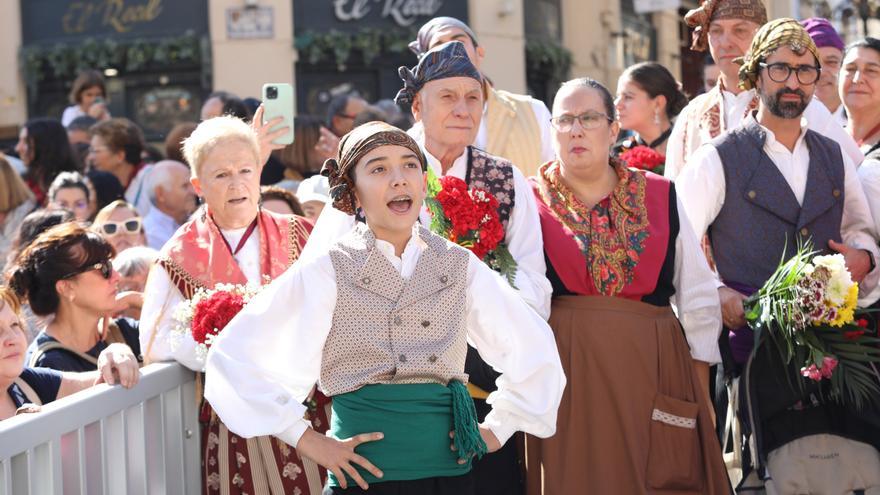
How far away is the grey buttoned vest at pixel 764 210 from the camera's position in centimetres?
511

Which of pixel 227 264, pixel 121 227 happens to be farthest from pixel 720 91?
pixel 121 227

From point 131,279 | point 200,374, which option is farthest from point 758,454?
point 131,279

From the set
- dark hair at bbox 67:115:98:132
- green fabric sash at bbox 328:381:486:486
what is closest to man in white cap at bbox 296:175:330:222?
green fabric sash at bbox 328:381:486:486

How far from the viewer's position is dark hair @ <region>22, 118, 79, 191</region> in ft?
28.0

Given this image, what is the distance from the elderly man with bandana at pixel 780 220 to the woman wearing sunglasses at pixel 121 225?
3077 mm

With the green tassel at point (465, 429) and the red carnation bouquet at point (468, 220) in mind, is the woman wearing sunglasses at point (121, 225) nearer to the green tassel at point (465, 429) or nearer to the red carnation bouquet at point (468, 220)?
the red carnation bouquet at point (468, 220)

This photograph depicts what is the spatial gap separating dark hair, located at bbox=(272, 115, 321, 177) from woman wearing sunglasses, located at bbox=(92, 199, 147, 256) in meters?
1.09

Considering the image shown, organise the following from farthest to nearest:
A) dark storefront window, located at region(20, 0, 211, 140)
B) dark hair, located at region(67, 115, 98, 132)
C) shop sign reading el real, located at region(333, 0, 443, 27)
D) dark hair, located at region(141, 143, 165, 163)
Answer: shop sign reading el real, located at region(333, 0, 443, 27), dark storefront window, located at region(20, 0, 211, 140), dark hair, located at region(67, 115, 98, 132), dark hair, located at region(141, 143, 165, 163)

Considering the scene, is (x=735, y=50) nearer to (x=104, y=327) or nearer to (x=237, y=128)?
(x=237, y=128)

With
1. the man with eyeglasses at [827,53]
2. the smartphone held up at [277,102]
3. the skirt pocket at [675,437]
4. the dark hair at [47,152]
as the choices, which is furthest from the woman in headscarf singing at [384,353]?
the dark hair at [47,152]

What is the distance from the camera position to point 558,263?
4.86 meters

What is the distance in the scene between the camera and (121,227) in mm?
6902

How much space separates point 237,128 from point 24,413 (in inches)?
65.1

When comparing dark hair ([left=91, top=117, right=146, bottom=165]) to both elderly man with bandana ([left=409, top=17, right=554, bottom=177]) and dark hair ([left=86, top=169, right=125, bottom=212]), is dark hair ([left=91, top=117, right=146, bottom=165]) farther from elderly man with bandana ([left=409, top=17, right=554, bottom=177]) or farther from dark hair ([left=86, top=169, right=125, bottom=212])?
elderly man with bandana ([left=409, top=17, right=554, bottom=177])
